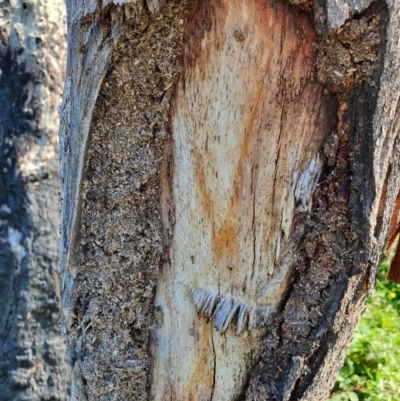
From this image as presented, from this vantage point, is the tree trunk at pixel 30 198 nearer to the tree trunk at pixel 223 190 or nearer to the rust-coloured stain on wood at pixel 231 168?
the tree trunk at pixel 223 190

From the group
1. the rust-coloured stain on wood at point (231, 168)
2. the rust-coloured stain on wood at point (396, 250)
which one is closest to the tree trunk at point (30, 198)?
the rust-coloured stain on wood at point (231, 168)

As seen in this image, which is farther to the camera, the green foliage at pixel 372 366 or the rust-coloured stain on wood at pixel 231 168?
the green foliage at pixel 372 366

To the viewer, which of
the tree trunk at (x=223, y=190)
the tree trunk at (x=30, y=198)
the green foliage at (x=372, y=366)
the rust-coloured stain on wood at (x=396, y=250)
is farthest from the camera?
the green foliage at (x=372, y=366)

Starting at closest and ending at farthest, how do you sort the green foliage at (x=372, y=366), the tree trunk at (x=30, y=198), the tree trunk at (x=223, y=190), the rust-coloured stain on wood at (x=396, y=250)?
the tree trunk at (x=223, y=190), the rust-coloured stain on wood at (x=396, y=250), the tree trunk at (x=30, y=198), the green foliage at (x=372, y=366)

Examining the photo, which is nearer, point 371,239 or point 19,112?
point 371,239

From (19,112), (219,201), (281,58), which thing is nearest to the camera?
(281,58)

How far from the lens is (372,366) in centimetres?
265

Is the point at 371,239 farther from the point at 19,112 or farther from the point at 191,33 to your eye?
the point at 19,112

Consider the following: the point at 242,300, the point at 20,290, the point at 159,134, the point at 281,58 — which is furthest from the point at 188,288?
the point at 20,290

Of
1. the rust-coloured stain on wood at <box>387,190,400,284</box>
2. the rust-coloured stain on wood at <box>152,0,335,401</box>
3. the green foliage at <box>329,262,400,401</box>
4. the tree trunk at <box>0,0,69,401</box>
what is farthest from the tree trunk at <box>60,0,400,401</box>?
the green foliage at <box>329,262,400,401</box>

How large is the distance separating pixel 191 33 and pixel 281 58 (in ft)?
0.67

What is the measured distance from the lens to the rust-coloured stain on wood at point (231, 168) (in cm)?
98

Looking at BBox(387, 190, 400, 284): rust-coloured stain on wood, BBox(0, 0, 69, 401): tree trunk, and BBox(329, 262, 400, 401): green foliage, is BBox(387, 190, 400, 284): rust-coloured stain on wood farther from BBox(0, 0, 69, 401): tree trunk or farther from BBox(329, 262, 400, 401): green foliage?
BBox(0, 0, 69, 401): tree trunk

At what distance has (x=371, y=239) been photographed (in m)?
0.98
